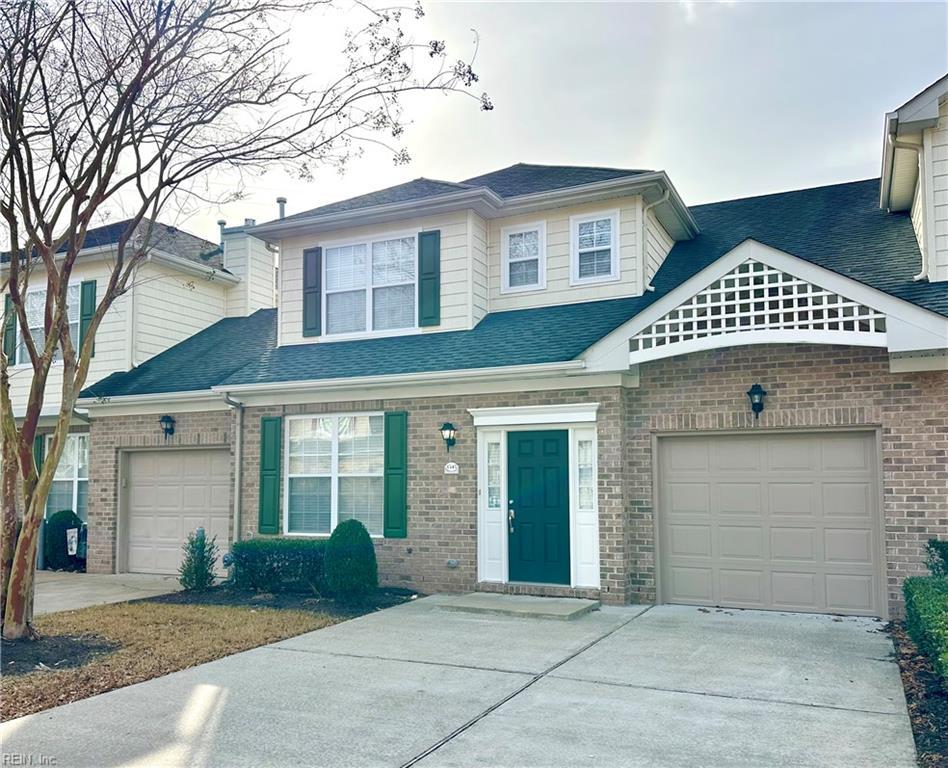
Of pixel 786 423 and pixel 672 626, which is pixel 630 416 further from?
pixel 672 626

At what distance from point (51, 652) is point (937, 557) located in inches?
332

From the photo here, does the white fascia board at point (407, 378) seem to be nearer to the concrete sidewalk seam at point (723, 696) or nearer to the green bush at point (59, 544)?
the concrete sidewalk seam at point (723, 696)

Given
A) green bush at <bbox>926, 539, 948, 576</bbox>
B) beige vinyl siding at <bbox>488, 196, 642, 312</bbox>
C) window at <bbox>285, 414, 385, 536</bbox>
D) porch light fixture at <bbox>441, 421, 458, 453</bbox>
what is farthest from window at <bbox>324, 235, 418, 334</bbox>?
green bush at <bbox>926, 539, 948, 576</bbox>

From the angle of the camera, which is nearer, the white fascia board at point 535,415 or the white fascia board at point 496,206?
the white fascia board at point 535,415

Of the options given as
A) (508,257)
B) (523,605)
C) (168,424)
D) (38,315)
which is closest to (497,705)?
(523,605)

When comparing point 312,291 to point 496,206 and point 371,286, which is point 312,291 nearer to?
point 371,286

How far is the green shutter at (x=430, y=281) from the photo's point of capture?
477 inches

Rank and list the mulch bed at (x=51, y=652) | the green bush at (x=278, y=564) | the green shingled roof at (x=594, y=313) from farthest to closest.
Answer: the green bush at (x=278, y=564)
the green shingled roof at (x=594, y=313)
the mulch bed at (x=51, y=652)

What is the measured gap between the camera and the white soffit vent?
822 cm

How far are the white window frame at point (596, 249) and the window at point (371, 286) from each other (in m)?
2.41

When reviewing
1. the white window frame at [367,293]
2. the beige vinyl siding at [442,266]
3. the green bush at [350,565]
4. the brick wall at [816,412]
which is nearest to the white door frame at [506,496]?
the brick wall at [816,412]

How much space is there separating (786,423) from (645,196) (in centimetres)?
410

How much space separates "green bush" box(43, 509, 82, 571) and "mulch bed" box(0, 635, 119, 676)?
22.8ft

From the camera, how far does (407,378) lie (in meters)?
10.8
